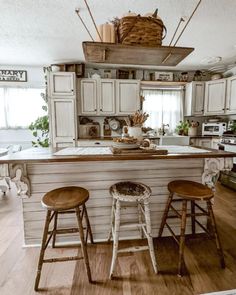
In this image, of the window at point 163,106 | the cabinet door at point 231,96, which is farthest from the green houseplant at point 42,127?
the cabinet door at point 231,96

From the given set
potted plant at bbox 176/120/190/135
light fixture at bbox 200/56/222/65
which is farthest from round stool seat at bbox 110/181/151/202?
light fixture at bbox 200/56/222/65

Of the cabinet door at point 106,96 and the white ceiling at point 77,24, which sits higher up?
the white ceiling at point 77,24

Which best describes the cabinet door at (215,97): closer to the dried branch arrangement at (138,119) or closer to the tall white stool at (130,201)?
the dried branch arrangement at (138,119)

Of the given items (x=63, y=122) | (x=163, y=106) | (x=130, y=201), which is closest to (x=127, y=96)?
(x=163, y=106)

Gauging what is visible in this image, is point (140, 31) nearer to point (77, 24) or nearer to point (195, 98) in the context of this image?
point (77, 24)

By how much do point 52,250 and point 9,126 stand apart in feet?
11.7

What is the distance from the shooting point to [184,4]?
203 cm

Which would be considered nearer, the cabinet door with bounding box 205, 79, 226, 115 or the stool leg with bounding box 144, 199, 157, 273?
the stool leg with bounding box 144, 199, 157, 273

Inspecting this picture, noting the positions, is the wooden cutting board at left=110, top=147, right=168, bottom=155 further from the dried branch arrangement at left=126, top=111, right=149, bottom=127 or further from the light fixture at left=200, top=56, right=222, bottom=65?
the light fixture at left=200, top=56, right=222, bottom=65

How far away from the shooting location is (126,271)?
1575mm

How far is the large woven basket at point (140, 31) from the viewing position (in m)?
1.52

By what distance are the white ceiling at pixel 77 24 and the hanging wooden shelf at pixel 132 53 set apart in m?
0.65

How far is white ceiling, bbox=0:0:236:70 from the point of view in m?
2.04

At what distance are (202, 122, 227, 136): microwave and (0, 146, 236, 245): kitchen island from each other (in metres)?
2.49
